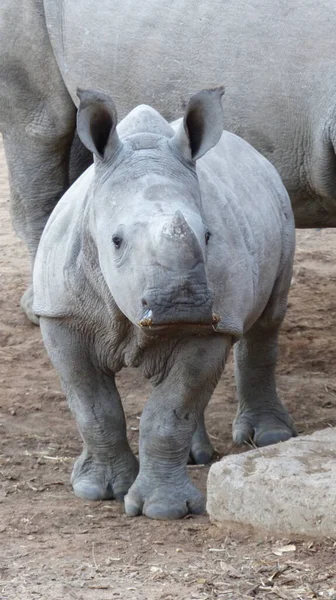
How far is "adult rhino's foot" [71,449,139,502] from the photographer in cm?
574

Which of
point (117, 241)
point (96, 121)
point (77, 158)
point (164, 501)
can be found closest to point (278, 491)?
point (164, 501)

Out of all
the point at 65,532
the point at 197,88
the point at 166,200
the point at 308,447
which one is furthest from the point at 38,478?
the point at 197,88

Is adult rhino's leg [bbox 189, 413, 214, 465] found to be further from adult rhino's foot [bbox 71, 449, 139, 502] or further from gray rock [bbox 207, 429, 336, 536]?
gray rock [bbox 207, 429, 336, 536]

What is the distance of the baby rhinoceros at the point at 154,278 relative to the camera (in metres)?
4.84

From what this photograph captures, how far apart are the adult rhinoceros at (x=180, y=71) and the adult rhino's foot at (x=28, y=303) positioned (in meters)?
0.63

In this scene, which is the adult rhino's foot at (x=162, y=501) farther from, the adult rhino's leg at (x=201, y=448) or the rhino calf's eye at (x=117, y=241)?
the rhino calf's eye at (x=117, y=241)

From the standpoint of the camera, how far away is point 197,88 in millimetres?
7207

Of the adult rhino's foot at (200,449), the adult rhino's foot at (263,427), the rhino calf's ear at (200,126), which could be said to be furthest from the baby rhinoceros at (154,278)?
the adult rhino's foot at (263,427)

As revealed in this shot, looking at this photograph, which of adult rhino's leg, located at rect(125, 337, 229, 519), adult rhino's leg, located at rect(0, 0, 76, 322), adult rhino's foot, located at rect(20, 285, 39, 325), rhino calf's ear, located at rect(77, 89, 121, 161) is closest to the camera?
rhino calf's ear, located at rect(77, 89, 121, 161)

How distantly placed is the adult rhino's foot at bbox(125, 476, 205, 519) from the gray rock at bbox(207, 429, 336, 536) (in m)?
0.21

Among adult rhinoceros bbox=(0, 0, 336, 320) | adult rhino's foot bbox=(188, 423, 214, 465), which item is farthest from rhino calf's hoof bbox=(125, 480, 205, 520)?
adult rhinoceros bbox=(0, 0, 336, 320)

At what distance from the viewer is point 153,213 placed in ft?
16.1

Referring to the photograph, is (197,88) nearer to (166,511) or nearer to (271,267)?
(271,267)

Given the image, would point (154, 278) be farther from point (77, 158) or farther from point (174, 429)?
point (77, 158)
